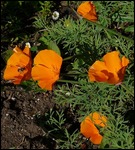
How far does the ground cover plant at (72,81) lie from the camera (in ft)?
6.56

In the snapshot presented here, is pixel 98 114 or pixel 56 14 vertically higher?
pixel 56 14

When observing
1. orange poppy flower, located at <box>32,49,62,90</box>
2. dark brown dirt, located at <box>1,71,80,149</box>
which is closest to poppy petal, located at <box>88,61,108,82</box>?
orange poppy flower, located at <box>32,49,62,90</box>

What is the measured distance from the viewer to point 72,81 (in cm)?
210

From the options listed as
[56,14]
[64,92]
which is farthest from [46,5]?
[64,92]

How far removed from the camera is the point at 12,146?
256 cm

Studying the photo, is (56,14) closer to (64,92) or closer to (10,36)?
(10,36)

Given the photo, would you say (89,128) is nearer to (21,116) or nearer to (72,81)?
(72,81)

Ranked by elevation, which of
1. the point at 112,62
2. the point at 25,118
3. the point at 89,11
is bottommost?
the point at 25,118

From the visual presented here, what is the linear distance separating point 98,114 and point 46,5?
3.89 feet

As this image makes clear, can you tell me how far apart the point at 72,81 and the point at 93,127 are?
24 cm

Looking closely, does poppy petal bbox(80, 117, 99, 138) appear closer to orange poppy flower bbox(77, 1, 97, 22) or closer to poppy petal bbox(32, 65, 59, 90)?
poppy petal bbox(32, 65, 59, 90)

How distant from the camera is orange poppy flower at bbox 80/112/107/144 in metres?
1.98

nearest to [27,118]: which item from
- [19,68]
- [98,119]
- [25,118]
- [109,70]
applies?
[25,118]

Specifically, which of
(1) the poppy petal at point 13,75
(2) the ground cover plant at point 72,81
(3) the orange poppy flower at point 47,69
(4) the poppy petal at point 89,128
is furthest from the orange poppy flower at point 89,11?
(4) the poppy petal at point 89,128
